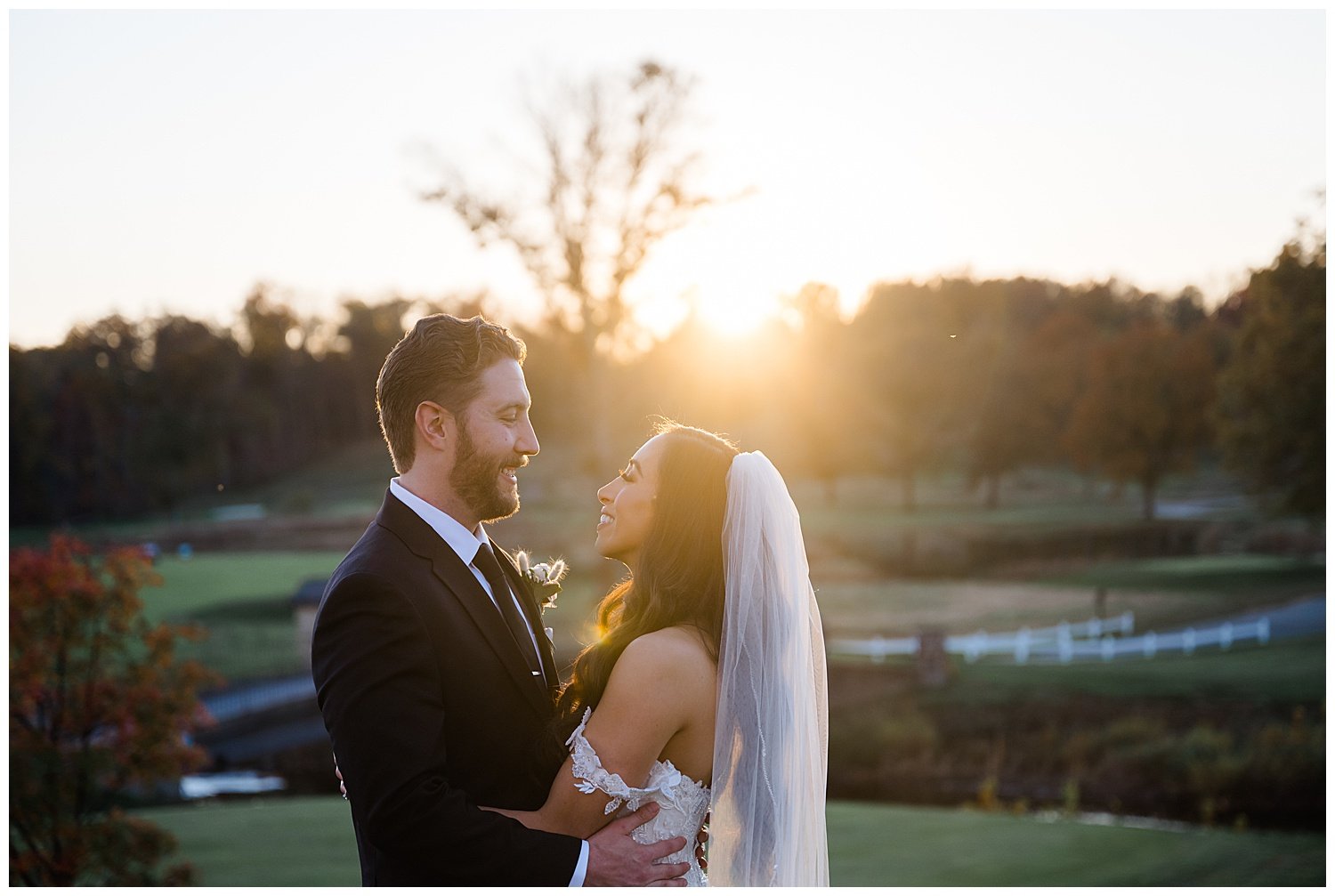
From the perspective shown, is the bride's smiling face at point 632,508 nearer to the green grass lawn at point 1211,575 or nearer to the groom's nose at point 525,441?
the groom's nose at point 525,441

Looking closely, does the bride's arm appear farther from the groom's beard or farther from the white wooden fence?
the white wooden fence

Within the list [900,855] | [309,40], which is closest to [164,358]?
[309,40]

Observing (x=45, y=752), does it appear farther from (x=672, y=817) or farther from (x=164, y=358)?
(x=164, y=358)

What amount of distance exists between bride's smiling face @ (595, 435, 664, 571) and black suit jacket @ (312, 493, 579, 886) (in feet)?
1.43

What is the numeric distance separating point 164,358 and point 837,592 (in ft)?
41.1

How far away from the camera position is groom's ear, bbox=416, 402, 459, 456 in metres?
2.81

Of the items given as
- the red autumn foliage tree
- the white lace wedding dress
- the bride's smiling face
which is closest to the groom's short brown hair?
the bride's smiling face

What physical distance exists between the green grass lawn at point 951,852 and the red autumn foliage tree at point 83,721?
3.09ft

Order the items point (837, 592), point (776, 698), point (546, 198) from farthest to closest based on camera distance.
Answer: point (837, 592) → point (546, 198) → point (776, 698)

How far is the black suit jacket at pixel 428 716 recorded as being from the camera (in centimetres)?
243

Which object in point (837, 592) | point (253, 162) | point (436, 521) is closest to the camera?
point (436, 521)

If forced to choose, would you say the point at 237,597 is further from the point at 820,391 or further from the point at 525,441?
the point at 525,441

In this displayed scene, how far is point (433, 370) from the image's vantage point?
9.16 feet

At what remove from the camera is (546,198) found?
16094mm
